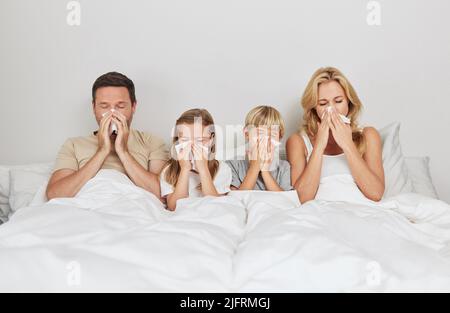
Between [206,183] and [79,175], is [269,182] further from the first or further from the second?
[79,175]

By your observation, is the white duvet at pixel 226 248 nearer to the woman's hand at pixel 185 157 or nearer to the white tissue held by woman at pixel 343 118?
the woman's hand at pixel 185 157

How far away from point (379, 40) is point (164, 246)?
1.61 meters

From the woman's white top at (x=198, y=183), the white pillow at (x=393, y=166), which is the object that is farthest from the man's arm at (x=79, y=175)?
the white pillow at (x=393, y=166)

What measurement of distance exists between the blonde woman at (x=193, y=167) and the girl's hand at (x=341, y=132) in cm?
41

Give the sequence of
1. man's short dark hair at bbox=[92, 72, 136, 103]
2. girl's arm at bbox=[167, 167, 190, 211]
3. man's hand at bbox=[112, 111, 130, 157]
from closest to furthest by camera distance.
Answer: girl's arm at bbox=[167, 167, 190, 211], man's hand at bbox=[112, 111, 130, 157], man's short dark hair at bbox=[92, 72, 136, 103]

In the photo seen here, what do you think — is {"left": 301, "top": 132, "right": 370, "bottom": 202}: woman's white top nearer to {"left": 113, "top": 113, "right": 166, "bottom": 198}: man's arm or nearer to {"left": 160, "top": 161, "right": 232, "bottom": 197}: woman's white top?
{"left": 160, "top": 161, "right": 232, "bottom": 197}: woman's white top

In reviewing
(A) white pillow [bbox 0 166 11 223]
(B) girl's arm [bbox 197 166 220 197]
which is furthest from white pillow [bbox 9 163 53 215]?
(B) girl's arm [bbox 197 166 220 197]

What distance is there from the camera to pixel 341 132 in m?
1.66

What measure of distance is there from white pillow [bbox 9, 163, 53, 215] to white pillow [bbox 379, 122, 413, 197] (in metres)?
1.32

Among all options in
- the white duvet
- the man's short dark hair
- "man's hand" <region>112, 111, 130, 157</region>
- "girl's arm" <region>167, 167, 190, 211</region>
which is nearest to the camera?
the white duvet

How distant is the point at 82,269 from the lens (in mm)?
851

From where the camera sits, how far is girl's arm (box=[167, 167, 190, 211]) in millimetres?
1565

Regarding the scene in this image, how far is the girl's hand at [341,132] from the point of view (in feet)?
5.41
